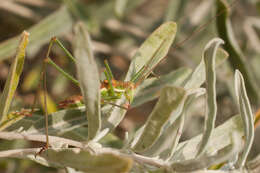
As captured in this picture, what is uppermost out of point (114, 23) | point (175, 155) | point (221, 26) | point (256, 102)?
point (114, 23)

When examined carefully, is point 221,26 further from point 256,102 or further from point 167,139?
point 167,139

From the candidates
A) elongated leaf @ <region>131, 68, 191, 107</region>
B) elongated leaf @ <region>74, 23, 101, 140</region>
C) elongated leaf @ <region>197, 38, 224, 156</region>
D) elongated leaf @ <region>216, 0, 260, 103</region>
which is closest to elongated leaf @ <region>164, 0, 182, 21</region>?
elongated leaf @ <region>216, 0, 260, 103</region>

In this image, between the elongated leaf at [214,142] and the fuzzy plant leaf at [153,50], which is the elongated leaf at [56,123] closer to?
the fuzzy plant leaf at [153,50]

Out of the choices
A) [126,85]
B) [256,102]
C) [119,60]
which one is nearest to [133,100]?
[126,85]

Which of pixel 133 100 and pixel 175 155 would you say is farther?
pixel 133 100

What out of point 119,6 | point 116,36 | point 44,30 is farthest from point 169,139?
point 116,36

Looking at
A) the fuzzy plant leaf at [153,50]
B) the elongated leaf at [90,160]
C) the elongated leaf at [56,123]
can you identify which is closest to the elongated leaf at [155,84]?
the fuzzy plant leaf at [153,50]
